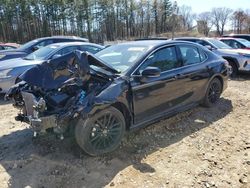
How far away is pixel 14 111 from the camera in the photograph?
6875 mm

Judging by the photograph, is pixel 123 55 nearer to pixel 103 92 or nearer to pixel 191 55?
pixel 103 92

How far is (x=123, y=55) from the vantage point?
5277 millimetres

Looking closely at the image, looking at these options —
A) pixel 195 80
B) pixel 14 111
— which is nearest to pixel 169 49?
pixel 195 80

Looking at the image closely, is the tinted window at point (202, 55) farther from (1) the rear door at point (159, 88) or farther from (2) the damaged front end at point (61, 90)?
(2) the damaged front end at point (61, 90)

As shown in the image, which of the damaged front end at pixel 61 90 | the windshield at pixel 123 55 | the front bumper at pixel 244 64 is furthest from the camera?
the front bumper at pixel 244 64

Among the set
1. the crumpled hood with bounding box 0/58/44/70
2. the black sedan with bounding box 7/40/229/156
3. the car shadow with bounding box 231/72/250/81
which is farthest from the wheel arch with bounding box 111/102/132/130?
the car shadow with bounding box 231/72/250/81

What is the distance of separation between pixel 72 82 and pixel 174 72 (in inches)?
77.1

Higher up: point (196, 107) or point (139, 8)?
point (139, 8)

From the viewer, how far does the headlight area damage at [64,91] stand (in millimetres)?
4105

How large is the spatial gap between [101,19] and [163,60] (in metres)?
57.2

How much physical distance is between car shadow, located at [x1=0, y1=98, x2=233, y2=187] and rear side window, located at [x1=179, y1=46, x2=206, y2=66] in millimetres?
1221

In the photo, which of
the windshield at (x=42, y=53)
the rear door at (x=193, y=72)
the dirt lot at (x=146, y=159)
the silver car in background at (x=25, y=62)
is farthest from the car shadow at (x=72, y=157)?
the windshield at (x=42, y=53)

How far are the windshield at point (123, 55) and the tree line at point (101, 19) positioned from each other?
48.6 metres

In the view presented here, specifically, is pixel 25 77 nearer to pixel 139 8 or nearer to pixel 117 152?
pixel 117 152
